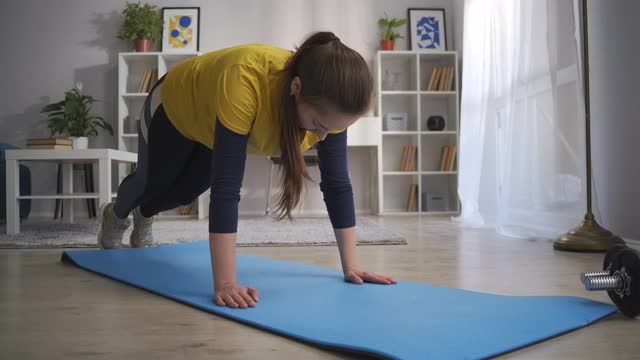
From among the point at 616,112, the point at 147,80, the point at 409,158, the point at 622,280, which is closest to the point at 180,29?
A: the point at 147,80

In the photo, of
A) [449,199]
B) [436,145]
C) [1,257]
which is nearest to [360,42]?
[436,145]

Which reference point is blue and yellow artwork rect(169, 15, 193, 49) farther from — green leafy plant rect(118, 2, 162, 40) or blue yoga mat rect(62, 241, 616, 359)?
blue yoga mat rect(62, 241, 616, 359)

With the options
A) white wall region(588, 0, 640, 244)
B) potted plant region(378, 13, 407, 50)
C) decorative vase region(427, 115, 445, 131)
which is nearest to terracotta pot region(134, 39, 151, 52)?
potted plant region(378, 13, 407, 50)

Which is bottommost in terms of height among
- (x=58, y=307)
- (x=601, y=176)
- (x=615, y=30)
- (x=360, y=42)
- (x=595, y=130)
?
(x=58, y=307)

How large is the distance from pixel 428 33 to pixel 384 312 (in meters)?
4.33

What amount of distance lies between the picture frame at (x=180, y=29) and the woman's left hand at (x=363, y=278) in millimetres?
3853

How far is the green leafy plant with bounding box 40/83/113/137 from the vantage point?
4285 mm

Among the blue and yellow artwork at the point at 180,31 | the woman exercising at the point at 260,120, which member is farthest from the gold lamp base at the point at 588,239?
the blue and yellow artwork at the point at 180,31

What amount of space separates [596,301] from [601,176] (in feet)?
4.67

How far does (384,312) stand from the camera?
3.44 ft

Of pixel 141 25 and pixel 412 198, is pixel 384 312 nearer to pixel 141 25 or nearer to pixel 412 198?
pixel 412 198

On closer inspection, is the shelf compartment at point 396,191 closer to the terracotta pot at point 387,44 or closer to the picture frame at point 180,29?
the terracotta pot at point 387,44

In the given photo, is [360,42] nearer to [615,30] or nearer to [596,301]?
[615,30]

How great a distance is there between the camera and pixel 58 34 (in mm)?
4832
